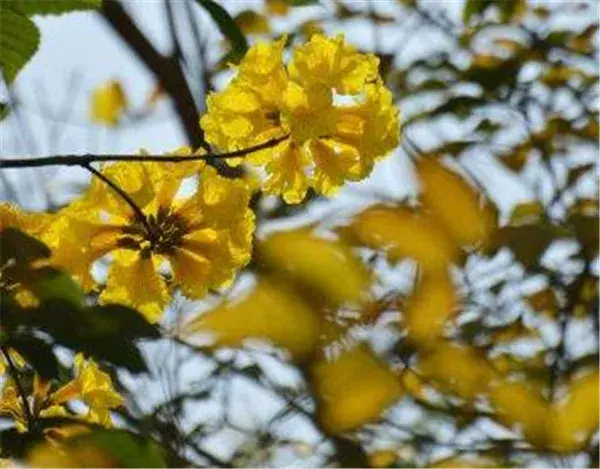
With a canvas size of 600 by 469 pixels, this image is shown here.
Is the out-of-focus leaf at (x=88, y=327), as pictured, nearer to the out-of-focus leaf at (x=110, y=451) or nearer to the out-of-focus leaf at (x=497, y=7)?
the out-of-focus leaf at (x=110, y=451)

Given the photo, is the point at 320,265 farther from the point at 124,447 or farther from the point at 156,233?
the point at 124,447

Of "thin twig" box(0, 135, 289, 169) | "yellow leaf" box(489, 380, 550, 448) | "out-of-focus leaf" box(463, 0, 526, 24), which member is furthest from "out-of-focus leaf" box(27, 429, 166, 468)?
"out-of-focus leaf" box(463, 0, 526, 24)

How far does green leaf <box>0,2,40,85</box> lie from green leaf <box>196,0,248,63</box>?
0.51ft

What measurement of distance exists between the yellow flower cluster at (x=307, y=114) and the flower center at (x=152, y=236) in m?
0.07

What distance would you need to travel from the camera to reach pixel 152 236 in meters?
0.87

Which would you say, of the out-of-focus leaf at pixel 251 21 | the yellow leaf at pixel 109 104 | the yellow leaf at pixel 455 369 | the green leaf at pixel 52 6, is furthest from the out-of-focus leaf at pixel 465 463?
the yellow leaf at pixel 109 104

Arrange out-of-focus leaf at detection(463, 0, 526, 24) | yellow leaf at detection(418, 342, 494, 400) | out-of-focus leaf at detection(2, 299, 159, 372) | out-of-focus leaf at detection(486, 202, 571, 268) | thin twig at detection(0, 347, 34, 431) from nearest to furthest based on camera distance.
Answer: out-of-focus leaf at detection(2, 299, 159, 372)
thin twig at detection(0, 347, 34, 431)
yellow leaf at detection(418, 342, 494, 400)
out-of-focus leaf at detection(486, 202, 571, 268)
out-of-focus leaf at detection(463, 0, 526, 24)

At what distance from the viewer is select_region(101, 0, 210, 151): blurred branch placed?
1921 mm

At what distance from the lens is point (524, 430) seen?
0.90 m

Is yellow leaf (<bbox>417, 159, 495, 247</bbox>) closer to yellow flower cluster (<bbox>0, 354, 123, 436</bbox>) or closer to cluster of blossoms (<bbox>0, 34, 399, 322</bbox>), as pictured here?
cluster of blossoms (<bbox>0, 34, 399, 322</bbox>)

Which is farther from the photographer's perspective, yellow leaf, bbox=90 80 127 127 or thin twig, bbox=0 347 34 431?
yellow leaf, bbox=90 80 127 127

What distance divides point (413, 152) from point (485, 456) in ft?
1.12

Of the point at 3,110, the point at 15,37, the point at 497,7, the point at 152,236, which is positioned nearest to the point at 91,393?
the point at 152,236

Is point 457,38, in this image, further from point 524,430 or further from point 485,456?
point 524,430
